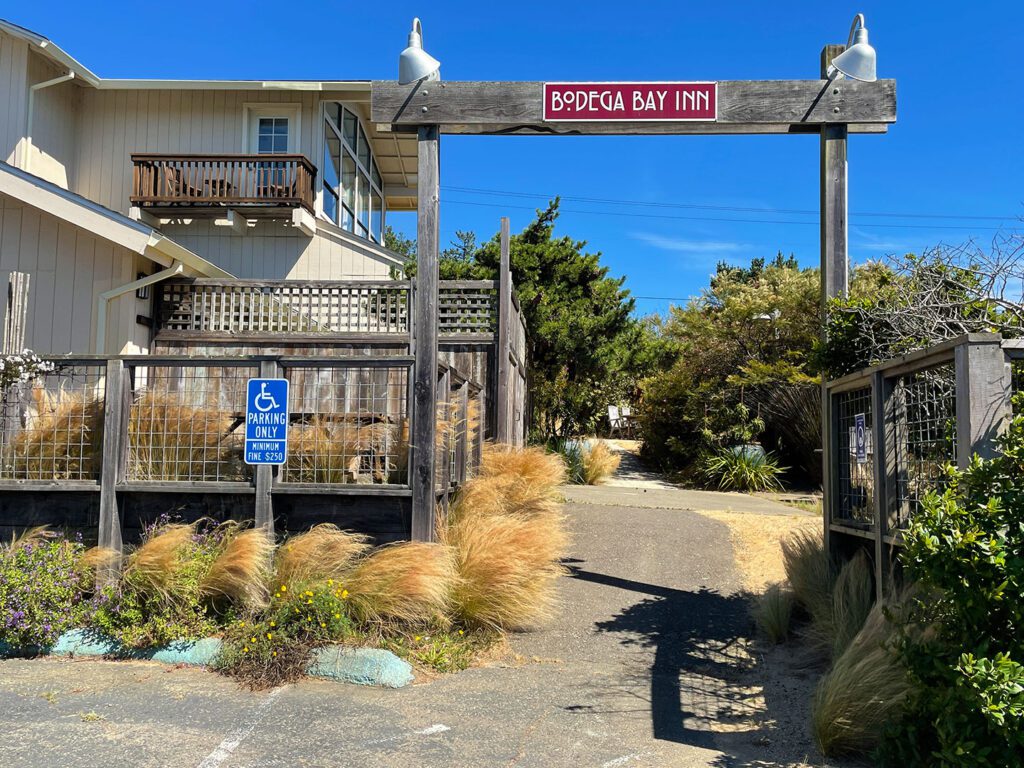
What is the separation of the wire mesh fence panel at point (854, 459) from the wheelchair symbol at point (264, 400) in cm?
416

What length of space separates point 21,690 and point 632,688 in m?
3.68

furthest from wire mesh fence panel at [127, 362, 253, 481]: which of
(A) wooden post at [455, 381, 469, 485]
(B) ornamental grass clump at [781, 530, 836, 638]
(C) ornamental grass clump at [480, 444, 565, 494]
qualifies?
(B) ornamental grass clump at [781, 530, 836, 638]

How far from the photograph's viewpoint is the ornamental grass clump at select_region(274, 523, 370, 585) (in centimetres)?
580

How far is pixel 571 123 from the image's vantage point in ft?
23.0

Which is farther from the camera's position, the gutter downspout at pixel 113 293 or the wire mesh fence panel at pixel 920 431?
the gutter downspout at pixel 113 293

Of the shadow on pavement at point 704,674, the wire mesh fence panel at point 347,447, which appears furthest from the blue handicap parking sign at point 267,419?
the shadow on pavement at point 704,674

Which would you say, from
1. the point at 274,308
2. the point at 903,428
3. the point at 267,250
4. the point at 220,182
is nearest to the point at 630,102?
the point at 903,428

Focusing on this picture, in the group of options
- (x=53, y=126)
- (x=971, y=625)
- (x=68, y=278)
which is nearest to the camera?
(x=971, y=625)

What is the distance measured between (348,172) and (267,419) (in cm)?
1227

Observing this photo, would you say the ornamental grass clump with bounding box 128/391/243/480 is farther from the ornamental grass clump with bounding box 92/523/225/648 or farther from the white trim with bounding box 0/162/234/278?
the white trim with bounding box 0/162/234/278

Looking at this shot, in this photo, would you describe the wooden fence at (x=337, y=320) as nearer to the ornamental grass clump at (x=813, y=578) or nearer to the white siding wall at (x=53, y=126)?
the white siding wall at (x=53, y=126)

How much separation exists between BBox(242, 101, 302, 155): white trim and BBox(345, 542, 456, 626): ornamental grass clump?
1121 centimetres

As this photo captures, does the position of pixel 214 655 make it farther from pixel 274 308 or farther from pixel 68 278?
pixel 68 278

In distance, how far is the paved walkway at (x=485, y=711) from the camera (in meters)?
4.19
